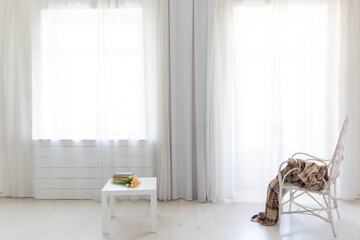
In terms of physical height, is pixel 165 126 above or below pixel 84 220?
above

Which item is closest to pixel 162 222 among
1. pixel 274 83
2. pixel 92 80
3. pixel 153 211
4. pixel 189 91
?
pixel 153 211

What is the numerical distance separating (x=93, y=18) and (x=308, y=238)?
2965mm

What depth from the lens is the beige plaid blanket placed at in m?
2.78

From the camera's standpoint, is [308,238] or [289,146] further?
[289,146]

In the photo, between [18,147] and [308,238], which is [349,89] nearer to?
[308,238]

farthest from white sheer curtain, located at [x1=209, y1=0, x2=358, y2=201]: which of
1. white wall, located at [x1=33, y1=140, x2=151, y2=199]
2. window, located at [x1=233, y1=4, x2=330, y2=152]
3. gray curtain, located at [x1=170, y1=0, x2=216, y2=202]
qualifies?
white wall, located at [x1=33, y1=140, x2=151, y2=199]

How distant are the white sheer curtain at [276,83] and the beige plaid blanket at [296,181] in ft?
1.96

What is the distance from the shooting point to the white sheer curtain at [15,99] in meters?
3.66

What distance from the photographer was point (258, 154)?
12.0 feet

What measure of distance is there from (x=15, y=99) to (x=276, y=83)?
2.84 metres

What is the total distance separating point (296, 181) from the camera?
2.88m

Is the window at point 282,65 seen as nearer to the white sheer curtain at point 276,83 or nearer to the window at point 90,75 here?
the white sheer curtain at point 276,83

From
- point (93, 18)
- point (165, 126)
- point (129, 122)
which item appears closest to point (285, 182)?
point (165, 126)

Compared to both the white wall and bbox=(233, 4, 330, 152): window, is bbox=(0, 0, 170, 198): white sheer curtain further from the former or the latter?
bbox=(233, 4, 330, 152): window
